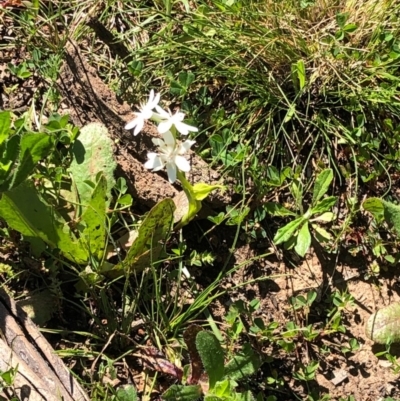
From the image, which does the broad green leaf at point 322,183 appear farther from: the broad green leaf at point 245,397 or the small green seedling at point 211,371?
the broad green leaf at point 245,397

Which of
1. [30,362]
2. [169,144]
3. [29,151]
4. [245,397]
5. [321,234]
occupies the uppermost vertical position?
[29,151]

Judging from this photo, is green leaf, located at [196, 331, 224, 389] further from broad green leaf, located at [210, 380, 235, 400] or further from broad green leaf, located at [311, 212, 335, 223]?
broad green leaf, located at [311, 212, 335, 223]

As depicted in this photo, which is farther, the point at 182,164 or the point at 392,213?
the point at 392,213

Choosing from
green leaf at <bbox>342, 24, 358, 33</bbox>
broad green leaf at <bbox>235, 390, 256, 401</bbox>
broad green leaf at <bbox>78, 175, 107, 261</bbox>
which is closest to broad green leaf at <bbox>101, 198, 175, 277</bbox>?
broad green leaf at <bbox>78, 175, 107, 261</bbox>

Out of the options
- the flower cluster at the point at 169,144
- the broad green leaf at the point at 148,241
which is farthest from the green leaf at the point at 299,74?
the broad green leaf at the point at 148,241

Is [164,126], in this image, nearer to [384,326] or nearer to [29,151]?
[29,151]

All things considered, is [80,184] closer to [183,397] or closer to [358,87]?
[183,397]

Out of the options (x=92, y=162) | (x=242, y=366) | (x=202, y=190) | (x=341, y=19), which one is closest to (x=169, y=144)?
(x=202, y=190)

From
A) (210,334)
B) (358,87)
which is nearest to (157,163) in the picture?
(210,334)
